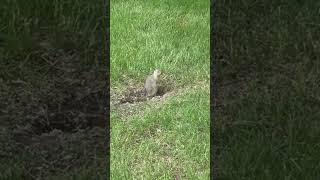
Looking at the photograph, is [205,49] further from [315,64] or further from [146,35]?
[315,64]

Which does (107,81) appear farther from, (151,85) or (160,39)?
(160,39)

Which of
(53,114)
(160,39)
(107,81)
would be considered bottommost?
(53,114)

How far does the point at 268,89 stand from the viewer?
604cm

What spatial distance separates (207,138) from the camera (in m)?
5.49

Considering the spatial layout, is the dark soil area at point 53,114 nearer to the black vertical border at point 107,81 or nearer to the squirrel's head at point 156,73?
the black vertical border at point 107,81

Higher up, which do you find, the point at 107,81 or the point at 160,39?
the point at 160,39

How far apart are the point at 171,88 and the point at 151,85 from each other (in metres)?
0.22

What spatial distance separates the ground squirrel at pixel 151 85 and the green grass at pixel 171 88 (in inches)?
5.4

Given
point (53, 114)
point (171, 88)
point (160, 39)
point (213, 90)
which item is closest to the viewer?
point (53, 114)

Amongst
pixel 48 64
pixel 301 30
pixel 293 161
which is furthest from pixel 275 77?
pixel 48 64

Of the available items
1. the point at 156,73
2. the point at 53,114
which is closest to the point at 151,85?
the point at 156,73

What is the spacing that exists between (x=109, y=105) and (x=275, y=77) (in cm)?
161

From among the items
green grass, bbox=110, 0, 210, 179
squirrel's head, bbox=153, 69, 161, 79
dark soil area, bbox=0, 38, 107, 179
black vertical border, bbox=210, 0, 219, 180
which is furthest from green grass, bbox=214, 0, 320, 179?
dark soil area, bbox=0, 38, 107, 179

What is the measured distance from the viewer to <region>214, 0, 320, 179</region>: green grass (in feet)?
16.4
